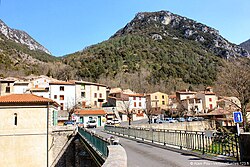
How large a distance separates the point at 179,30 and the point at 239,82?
142 metres

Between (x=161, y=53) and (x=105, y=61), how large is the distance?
33.3 metres

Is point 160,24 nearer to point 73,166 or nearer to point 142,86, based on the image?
point 142,86

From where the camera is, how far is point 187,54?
12862 cm

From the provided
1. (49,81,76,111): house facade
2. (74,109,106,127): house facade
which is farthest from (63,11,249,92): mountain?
(74,109,106,127): house facade

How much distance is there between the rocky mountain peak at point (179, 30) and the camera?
472 feet

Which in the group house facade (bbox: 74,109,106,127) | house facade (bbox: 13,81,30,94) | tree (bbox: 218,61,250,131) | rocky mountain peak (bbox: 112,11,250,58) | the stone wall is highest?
rocky mountain peak (bbox: 112,11,250,58)

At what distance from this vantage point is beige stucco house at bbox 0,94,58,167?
86.7 feet

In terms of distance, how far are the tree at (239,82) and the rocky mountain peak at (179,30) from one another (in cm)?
11108

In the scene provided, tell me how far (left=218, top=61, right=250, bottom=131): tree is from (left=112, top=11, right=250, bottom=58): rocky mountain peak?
111m

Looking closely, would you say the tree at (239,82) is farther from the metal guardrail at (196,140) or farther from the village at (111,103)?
the village at (111,103)

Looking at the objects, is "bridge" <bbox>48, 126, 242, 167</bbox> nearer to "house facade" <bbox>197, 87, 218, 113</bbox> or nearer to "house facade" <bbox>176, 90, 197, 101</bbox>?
"house facade" <bbox>197, 87, 218, 113</bbox>

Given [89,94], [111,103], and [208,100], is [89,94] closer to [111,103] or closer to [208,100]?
[111,103]

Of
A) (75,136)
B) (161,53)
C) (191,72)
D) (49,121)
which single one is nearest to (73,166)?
(75,136)

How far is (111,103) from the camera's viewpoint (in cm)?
6544
